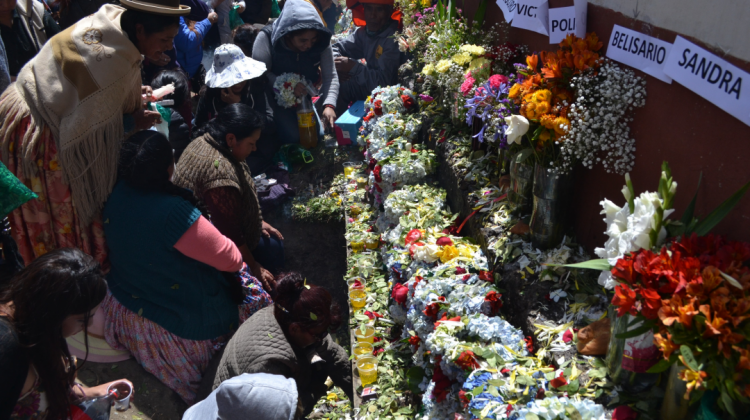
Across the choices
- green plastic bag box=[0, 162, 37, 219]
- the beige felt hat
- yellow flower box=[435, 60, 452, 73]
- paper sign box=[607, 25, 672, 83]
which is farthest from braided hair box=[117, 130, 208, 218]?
paper sign box=[607, 25, 672, 83]

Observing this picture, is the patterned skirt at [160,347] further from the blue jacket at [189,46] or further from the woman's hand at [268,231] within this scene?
the blue jacket at [189,46]

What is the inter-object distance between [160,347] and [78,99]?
138 cm

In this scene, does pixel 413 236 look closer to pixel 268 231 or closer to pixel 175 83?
pixel 268 231

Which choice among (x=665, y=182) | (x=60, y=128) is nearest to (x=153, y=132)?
(x=60, y=128)

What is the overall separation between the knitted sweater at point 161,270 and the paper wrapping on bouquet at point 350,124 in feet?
10.2

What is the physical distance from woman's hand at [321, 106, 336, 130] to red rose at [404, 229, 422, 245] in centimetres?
316

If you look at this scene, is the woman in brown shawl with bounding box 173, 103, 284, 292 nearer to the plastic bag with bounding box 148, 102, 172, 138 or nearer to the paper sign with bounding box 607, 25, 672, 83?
the plastic bag with bounding box 148, 102, 172, 138

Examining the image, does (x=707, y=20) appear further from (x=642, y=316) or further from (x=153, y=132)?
(x=153, y=132)

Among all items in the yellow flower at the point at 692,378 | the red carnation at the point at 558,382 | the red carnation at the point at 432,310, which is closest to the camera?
the yellow flower at the point at 692,378

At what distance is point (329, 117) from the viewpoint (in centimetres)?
593

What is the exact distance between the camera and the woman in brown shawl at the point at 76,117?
246 centimetres

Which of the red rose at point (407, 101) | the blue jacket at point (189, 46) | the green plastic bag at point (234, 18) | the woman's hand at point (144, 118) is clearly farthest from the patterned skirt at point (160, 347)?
the green plastic bag at point (234, 18)

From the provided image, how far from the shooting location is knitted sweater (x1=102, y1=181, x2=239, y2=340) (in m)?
2.60

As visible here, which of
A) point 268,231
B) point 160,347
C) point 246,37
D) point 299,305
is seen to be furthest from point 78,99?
point 246,37
